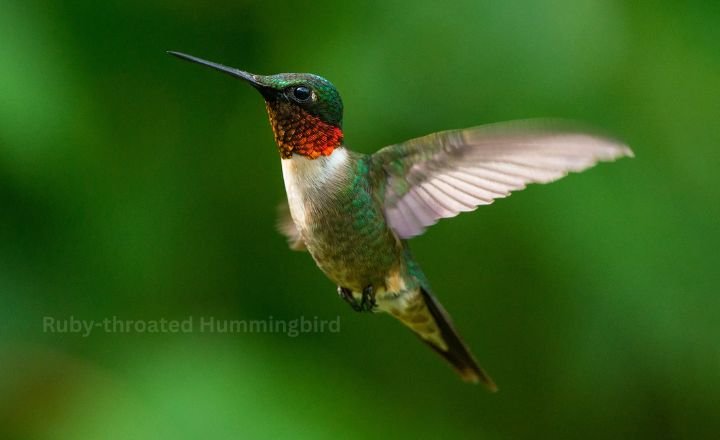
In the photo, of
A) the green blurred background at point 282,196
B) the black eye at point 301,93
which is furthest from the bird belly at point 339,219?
the green blurred background at point 282,196

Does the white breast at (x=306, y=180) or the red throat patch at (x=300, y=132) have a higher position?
the red throat patch at (x=300, y=132)

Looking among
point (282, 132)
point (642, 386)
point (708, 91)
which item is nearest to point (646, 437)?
point (642, 386)

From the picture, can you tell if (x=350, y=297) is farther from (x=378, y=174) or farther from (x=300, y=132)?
(x=300, y=132)

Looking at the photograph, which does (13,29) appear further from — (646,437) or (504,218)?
(646,437)

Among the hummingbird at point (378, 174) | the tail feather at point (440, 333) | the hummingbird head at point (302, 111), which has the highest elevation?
the hummingbird head at point (302, 111)

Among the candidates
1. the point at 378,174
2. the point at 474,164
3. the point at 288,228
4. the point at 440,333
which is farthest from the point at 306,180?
the point at 440,333

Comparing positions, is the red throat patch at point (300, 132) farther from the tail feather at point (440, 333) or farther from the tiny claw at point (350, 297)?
the tail feather at point (440, 333)
